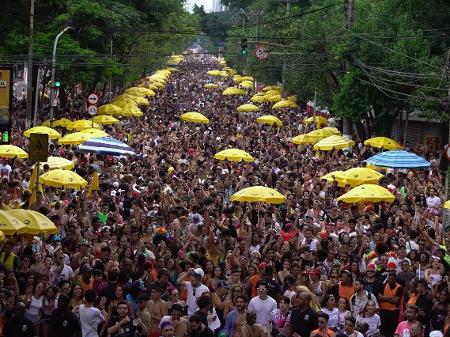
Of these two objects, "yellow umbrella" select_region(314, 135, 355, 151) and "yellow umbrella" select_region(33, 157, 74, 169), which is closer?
"yellow umbrella" select_region(33, 157, 74, 169)

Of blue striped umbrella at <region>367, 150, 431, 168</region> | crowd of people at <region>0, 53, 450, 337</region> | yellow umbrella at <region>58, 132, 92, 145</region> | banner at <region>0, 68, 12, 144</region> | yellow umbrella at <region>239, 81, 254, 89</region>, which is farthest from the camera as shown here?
yellow umbrella at <region>239, 81, 254, 89</region>

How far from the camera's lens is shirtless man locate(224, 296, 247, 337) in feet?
45.6

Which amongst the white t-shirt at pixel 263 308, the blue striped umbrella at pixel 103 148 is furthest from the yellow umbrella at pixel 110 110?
the white t-shirt at pixel 263 308

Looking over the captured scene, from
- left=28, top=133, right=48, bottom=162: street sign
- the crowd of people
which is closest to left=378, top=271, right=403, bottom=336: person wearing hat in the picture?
the crowd of people

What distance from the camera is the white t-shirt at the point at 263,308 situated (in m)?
14.5

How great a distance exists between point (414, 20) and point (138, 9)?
2431 cm

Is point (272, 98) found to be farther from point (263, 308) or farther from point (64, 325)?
point (64, 325)

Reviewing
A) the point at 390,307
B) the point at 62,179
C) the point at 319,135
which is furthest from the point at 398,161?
the point at 319,135

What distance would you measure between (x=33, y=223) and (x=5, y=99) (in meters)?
9.24

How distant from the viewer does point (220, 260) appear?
1870cm

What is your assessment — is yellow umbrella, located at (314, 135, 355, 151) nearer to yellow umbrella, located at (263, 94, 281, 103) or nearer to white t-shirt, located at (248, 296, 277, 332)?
white t-shirt, located at (248, 296, 277, 332)

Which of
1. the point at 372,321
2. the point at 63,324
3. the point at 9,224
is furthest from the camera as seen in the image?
the point at 9,224

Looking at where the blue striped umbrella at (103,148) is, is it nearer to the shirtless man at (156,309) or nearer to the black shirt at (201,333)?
the shirtless man at (156,309)

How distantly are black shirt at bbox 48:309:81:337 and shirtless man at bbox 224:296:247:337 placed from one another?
1.79 meters
